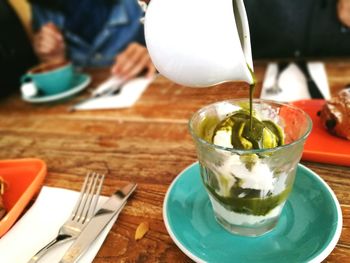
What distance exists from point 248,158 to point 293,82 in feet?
1.75

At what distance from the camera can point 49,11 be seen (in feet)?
5.45

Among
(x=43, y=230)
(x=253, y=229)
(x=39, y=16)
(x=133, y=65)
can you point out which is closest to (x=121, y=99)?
(x=133, y=65)

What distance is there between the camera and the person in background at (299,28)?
110 centimetres

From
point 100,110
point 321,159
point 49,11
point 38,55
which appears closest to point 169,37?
point 321,159

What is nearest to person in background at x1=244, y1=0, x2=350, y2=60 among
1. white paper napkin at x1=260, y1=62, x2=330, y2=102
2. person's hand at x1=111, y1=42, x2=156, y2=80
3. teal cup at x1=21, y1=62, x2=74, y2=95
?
white paper napkin at x1=260, y1=62, x2=330, y2=102

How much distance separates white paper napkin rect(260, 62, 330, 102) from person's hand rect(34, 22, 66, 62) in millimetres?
1012

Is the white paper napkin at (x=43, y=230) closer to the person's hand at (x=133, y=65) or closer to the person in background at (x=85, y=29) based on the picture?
the person's hand at (x=133, y=65)

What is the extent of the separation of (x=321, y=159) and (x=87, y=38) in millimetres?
1375

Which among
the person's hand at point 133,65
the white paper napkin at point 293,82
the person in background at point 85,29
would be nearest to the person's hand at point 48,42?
the person in background at point 85,29

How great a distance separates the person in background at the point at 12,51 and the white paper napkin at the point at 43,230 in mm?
743

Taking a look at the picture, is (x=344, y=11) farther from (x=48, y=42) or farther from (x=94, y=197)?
(x=48, y=42)

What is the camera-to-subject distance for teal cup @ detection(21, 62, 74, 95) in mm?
1044

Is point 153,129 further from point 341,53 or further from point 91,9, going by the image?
point 91,9

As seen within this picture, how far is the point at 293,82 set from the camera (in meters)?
0.83
